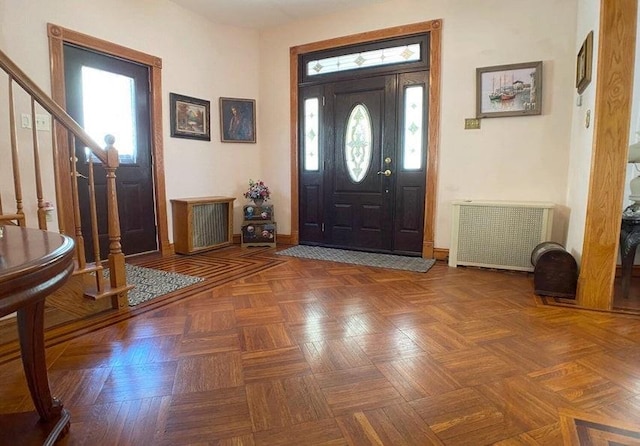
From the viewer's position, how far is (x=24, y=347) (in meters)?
1.18

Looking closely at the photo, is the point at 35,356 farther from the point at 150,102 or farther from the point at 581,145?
the point at 581,145

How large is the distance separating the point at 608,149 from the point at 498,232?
1.18 metres

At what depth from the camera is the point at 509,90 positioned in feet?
11.0

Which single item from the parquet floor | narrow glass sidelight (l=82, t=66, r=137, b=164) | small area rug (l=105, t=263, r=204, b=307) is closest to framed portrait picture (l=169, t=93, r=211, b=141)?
narrow glass sidelight (l=82, t=66, r=137, b=164)

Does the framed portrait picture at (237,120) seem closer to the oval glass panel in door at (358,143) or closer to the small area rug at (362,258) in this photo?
the oval glass panel in door at (358,143)

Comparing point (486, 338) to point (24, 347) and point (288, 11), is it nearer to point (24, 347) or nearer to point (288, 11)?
point (24, 347)

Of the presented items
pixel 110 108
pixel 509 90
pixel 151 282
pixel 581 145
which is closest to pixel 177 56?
pixel 110 108

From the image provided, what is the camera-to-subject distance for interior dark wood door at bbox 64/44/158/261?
3275 millimetres

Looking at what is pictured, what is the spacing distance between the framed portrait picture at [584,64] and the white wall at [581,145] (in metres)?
0.06

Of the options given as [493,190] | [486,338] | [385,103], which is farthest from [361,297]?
[385,103]

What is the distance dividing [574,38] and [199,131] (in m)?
3.74

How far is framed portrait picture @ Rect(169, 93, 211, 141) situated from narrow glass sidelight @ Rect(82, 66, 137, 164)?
0.41m

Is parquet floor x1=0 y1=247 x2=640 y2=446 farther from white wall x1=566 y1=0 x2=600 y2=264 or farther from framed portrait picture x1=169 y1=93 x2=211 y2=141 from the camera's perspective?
framed portrait picture x1=169 y1=93 x2=211 y2=141

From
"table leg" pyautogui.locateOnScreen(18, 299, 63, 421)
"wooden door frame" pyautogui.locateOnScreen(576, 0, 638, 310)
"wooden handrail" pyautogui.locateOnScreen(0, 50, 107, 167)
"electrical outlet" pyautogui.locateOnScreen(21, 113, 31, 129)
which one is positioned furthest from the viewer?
"electrical outlet" pyautogui.locateOnScreen(21, 113, 31, 129)
